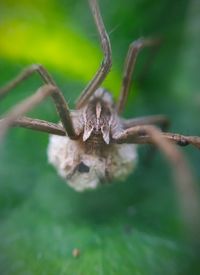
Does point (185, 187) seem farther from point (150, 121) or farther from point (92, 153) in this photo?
point (150, 121)

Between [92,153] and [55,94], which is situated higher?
[55,94]

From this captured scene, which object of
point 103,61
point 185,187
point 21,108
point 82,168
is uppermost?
point 103,61

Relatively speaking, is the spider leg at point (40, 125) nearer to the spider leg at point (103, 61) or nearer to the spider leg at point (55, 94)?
the spider leg at point (55, 94)

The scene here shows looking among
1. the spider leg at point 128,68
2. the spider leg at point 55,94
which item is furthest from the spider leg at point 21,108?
the spider leg at point 128,68

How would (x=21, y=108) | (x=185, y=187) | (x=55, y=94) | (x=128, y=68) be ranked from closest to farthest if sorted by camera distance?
1. (x=185, y=187)
2. (x=21, y=108)
3. (x=55, y=94)
4. (x=128, y=68)

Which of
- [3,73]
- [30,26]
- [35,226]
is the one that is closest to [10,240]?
[35,226]

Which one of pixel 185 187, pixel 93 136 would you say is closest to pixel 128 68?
pixel 93 136
